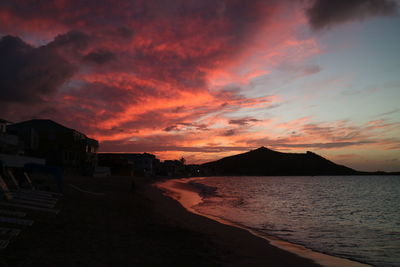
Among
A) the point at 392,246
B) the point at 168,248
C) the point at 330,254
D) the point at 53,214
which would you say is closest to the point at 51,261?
the point at 168,248

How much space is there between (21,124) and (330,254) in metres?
67.3

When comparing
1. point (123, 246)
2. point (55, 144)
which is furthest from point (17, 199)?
point (55, 144)

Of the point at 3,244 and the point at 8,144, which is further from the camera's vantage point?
the point at 8,144

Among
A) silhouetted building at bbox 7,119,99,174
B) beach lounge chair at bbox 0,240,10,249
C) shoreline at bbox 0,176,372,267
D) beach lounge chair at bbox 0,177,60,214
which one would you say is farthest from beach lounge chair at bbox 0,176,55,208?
silhouetted building at bbox 7,119,99,174

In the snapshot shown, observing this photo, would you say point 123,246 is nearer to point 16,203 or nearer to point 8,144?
point 16,203

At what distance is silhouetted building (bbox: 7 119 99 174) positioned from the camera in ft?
199

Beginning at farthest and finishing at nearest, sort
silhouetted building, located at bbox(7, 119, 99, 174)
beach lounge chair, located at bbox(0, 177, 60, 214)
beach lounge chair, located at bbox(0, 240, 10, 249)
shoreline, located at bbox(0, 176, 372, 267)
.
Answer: silhouetted building, located at bbox(7, 119, 99, 174) < beach lounge chair, located at bbox(0, 177, 60, 214) < shoreline, located at bbox(0, 176, 372, 267) < beach lounge chair, located at bbox(0, 240, 10, 249)

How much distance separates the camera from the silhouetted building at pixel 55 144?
199 ft

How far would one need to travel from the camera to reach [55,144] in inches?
2463

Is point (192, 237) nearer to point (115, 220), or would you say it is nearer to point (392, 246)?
point (115, 220)

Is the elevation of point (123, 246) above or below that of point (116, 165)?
below

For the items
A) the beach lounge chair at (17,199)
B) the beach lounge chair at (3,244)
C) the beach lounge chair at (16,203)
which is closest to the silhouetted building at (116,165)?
the beach lounge chair at (17,199)

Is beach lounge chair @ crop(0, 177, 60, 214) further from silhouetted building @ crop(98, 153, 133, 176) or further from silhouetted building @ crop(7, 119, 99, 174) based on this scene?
silhouetted building @ crop(98, 153, 133, 176)

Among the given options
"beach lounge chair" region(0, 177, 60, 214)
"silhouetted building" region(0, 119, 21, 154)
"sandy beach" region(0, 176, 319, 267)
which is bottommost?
"sandy beach" region(0, 176, 319, 267)
